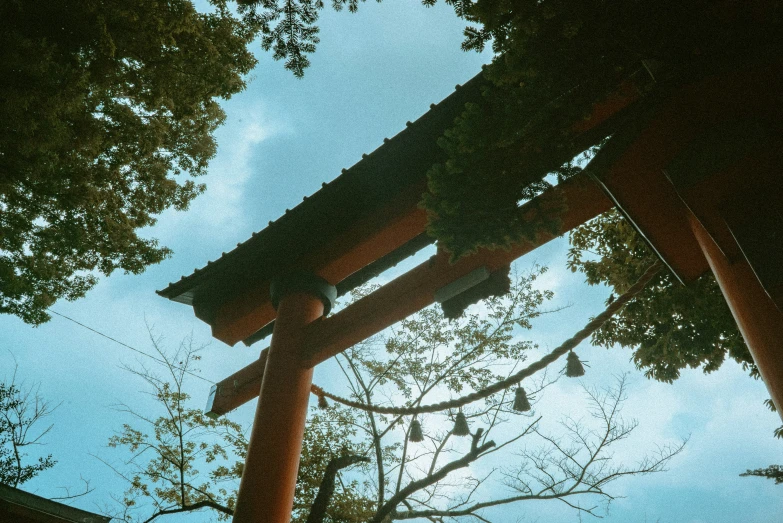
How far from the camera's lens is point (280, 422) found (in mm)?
4020

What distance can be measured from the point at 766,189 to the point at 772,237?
0.26m

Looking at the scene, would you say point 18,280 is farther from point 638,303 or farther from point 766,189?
point 638,303

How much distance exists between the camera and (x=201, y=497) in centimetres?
1002

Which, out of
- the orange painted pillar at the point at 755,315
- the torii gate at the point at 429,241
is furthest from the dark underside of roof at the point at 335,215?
the orange painted pillar at the point at 755,315

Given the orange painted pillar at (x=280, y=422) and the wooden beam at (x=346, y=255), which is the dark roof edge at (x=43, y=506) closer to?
the wooden beam at (x=346, y=255)

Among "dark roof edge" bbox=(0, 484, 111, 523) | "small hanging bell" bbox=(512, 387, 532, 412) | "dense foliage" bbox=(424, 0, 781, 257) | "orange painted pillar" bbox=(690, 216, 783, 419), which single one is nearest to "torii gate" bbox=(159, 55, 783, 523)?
"orange painted pillar" bbox=(690, 216, 783, 419)

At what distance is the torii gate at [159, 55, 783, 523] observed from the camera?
6.56ft

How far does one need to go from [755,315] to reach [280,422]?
3.64m

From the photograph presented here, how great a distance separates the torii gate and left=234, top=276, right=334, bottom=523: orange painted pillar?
1cm

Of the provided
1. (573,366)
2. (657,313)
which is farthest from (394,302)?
(657,313)

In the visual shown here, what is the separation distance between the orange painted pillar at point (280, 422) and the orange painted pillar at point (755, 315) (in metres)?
3.53

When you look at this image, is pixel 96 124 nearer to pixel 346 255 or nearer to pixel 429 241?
pixel 346 255

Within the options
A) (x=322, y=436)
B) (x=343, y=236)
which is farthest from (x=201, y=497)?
(x=343, y=236)

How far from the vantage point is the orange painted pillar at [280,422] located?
366 cm
